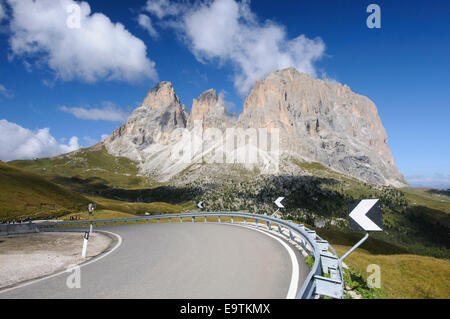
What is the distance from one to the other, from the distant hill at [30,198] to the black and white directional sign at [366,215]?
6064 cm

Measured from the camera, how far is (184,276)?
25.5ft

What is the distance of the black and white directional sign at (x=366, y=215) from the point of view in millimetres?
7016

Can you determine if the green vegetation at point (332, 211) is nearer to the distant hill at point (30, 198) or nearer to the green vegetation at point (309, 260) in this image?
the green vegetation at point (309, 260)

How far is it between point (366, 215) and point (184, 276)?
525 cm

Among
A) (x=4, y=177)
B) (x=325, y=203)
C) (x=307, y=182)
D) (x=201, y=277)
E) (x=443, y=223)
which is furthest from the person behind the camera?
(x=307, y=182)

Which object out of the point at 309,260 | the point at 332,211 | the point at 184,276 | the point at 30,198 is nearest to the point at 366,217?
the point at 309,260

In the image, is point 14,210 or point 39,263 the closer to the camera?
point 39,263

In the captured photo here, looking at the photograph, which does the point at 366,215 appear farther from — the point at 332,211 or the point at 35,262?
the point at 332,211

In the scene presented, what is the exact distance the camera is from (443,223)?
138375 millimetres
